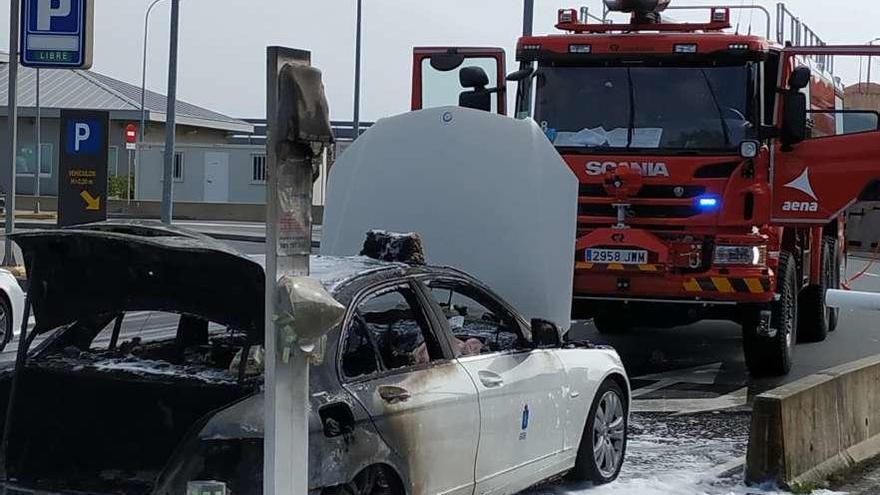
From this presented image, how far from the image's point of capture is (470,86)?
1227 centimetres

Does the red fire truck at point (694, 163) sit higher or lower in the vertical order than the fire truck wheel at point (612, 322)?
higher

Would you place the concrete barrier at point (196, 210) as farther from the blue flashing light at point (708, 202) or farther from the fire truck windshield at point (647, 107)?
the blue flashing light at point (708, 202)

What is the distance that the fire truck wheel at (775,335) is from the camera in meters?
11.7

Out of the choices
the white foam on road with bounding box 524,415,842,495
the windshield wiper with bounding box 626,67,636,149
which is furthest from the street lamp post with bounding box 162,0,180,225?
the white foam on road with bounding box 524,415,842,495

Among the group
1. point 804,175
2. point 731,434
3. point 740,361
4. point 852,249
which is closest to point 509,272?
point 731,434

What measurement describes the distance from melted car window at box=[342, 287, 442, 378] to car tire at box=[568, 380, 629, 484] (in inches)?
65.6

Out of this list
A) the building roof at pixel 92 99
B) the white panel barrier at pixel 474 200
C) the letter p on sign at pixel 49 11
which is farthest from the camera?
the building roof at pixel 92 99

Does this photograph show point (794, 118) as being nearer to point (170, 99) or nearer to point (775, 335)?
point (775, 335)

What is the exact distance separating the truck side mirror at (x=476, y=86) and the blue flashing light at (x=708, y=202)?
226 centimetres

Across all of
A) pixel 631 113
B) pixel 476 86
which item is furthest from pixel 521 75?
pixel 631 113

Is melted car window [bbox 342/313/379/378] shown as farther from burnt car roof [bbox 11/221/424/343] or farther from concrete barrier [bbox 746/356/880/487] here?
concrete barrier [bbox 746/356/880/487]

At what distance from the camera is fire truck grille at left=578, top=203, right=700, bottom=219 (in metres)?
11.4

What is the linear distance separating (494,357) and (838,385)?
2.87 m

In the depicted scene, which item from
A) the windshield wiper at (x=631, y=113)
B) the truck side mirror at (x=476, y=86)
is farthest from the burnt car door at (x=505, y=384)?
the truck side mirror at (x=476, y=86)
